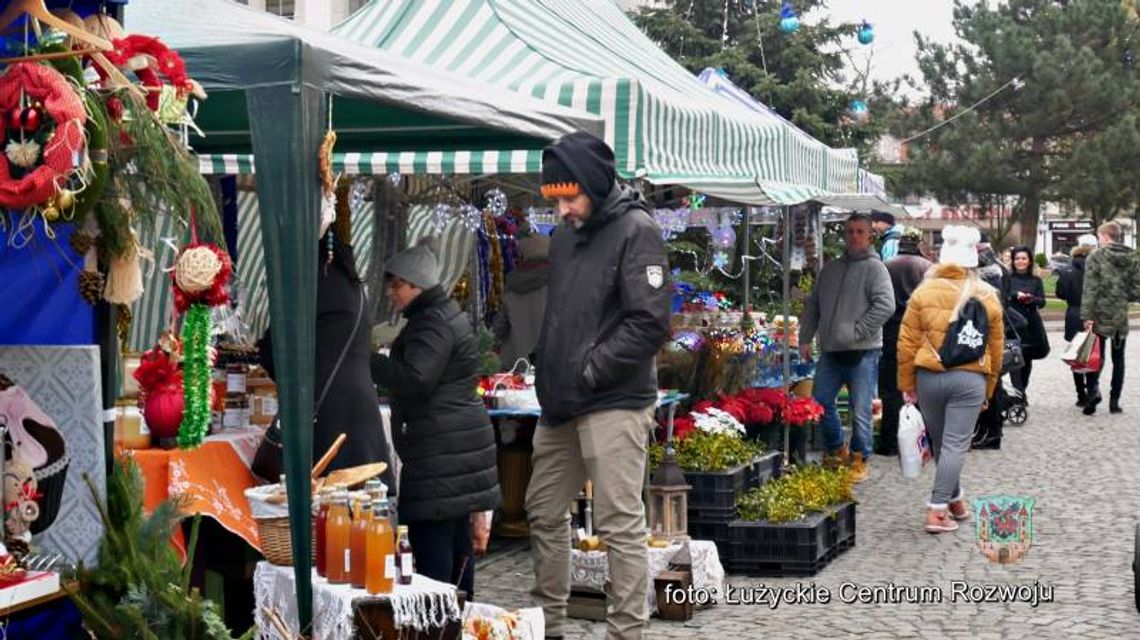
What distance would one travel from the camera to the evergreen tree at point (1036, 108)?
46.0 meters

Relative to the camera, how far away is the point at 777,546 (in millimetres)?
8523

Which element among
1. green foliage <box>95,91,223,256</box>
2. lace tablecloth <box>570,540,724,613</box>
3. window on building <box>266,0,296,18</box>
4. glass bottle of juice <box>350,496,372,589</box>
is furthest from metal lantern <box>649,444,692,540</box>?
window on building <box>266,0,296,18</box>

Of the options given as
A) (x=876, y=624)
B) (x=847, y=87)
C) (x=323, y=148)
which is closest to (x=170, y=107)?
(x=323, y=148)

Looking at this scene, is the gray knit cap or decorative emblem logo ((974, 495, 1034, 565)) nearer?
the gray knit cap

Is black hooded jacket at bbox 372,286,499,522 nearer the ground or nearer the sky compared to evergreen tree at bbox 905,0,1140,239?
nearer the ground

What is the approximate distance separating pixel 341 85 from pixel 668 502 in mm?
3573

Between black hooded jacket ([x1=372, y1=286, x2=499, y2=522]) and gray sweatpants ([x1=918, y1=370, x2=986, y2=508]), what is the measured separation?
146 inches

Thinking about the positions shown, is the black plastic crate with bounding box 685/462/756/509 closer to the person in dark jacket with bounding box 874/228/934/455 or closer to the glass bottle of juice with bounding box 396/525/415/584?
the glass bottle of juice with bounding box 396/525/415/584

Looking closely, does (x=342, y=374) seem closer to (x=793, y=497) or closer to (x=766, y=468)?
(x=793, y=497)

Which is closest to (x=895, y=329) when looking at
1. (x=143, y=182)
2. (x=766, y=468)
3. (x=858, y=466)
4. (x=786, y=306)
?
(x=858, y=466)

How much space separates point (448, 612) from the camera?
210 inches

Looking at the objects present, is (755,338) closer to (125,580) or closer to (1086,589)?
(1086,589)

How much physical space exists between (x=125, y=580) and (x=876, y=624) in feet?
12.7

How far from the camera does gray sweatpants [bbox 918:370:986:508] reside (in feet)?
30.5
